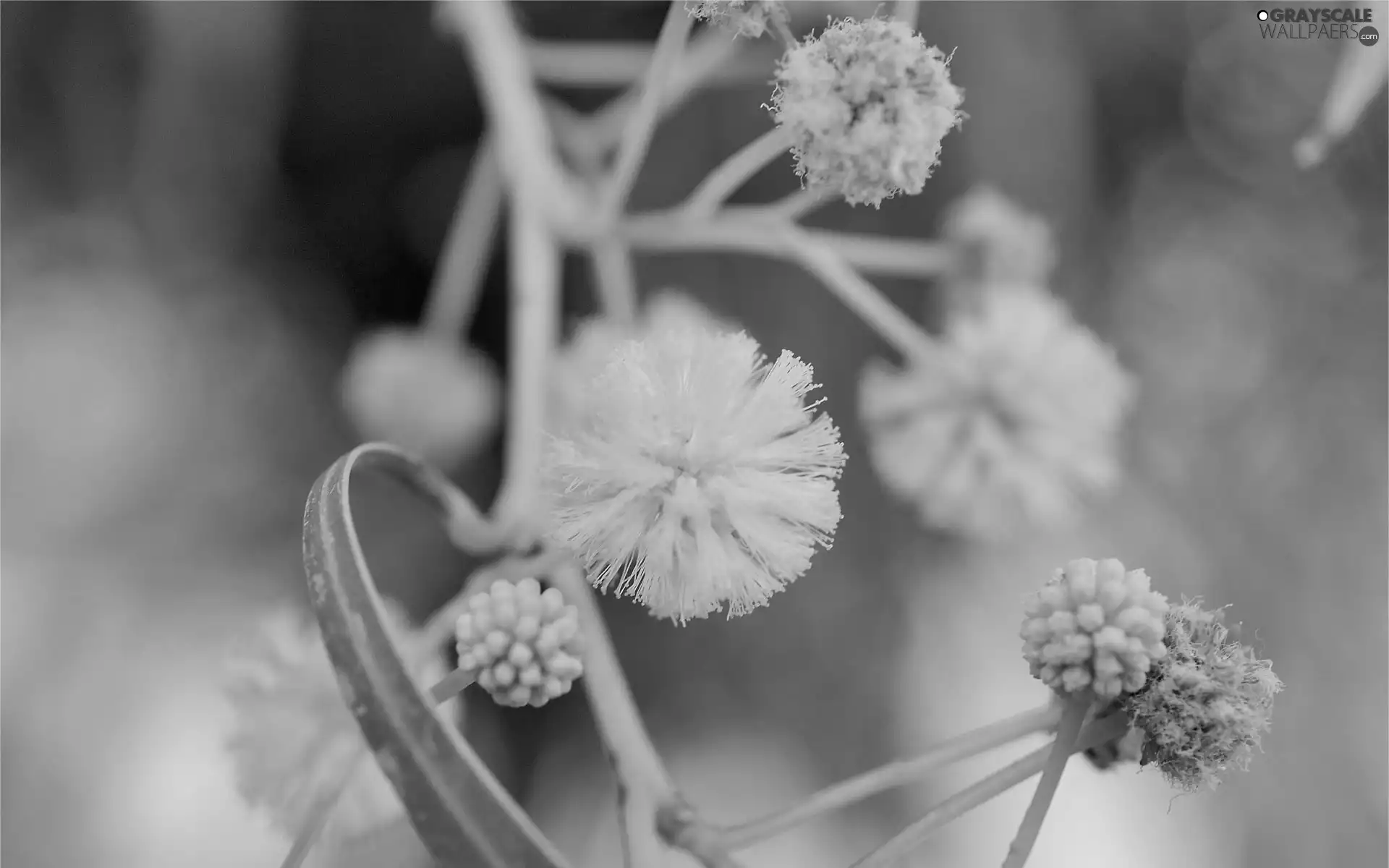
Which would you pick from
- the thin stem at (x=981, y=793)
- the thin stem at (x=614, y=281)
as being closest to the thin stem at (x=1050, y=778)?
the thin stem at (x=981, y=793)

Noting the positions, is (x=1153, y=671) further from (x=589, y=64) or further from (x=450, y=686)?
(x=589, y=64)

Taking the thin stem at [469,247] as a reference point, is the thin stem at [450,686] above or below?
below

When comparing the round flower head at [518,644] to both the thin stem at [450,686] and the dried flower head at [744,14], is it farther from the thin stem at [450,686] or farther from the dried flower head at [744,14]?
the dried flower head at [744,14]

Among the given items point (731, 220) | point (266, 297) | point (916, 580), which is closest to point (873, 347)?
point (916, 580)

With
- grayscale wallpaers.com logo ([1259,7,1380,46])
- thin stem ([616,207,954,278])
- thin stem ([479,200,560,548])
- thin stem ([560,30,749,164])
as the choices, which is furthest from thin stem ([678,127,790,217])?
grayscale wallpaers.com logo ([1259,7,1380,46])

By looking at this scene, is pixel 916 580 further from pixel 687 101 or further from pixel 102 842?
pixel 102 842

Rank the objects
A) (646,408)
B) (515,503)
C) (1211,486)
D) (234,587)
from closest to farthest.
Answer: (646,408) < (515,503) < (234,587) < (1211,486)

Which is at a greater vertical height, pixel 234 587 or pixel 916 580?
pixel 916 580
